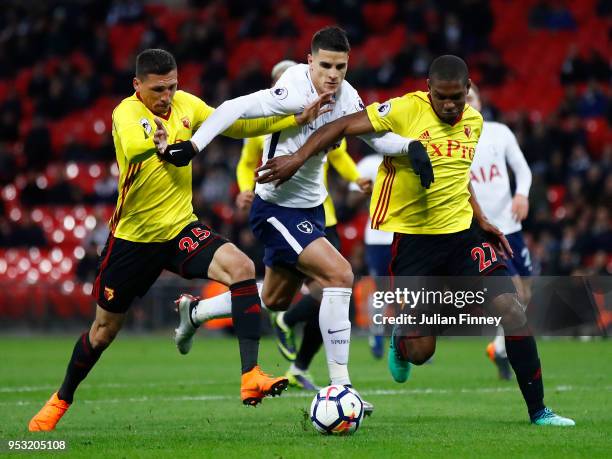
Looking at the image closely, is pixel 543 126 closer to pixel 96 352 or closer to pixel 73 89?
pixel 73 89

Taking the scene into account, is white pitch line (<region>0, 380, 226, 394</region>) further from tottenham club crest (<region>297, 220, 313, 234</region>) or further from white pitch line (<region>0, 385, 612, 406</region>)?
tottenham club crest (<region>297, 220, 313, 234</region>)

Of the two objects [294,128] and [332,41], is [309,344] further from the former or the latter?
[332,41]

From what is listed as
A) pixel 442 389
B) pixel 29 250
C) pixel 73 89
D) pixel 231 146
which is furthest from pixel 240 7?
pixel 442 389

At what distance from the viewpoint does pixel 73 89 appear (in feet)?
84.5

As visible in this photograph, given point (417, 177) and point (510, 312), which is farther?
point (417, 177)

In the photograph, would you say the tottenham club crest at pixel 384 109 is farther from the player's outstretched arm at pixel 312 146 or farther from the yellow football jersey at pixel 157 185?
the yellow football jersey at pixel 157 185

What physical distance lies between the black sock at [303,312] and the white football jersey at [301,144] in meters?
2.33

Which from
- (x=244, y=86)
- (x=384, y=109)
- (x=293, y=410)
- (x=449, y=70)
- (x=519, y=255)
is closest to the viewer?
(x=449, y=70)

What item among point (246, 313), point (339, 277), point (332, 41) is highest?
point (332, 41)

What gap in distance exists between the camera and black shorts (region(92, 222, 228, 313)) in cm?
770

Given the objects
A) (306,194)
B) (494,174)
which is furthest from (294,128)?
(494,174)

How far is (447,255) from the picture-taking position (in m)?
7.95

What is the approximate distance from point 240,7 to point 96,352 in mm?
20353

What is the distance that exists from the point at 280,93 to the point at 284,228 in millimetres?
958
